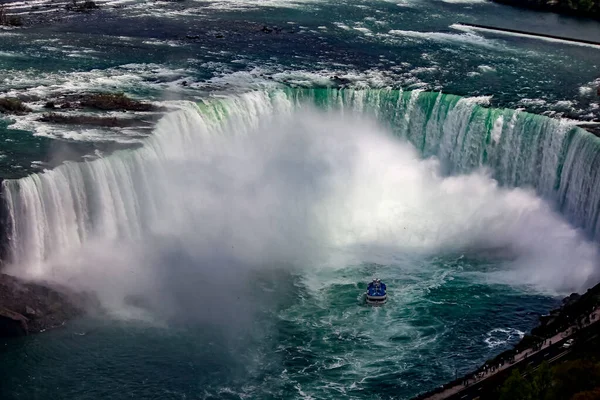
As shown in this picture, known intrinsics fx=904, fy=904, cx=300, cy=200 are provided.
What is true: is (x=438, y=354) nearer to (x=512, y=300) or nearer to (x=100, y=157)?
(x=512, y=300)

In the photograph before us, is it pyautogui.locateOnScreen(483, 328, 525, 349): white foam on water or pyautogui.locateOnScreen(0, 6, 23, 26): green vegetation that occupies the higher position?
pyautogui.locateOnScreen(0, 6, 23, 26): green vegetation

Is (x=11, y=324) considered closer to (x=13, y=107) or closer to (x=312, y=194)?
(x=13, y=107)

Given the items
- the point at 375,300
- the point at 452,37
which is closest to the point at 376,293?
the point at 375,300

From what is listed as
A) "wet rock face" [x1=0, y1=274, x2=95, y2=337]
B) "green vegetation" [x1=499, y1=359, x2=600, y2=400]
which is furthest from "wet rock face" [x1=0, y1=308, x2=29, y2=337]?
"green vegetation" [x1=499, y1=359, x2=600, y2=400]

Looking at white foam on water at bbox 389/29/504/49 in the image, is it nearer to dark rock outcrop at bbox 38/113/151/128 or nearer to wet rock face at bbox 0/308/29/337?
dark rock outcrop at bbox 38/113/151/128

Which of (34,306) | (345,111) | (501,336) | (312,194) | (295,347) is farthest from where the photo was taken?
(345,111)

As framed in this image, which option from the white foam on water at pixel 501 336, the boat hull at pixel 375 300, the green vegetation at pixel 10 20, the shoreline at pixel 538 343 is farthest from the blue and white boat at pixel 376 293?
the green vegetation at pixel 10 20

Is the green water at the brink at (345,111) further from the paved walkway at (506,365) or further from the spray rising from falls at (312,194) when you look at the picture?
the paved walkway at (506,365)
